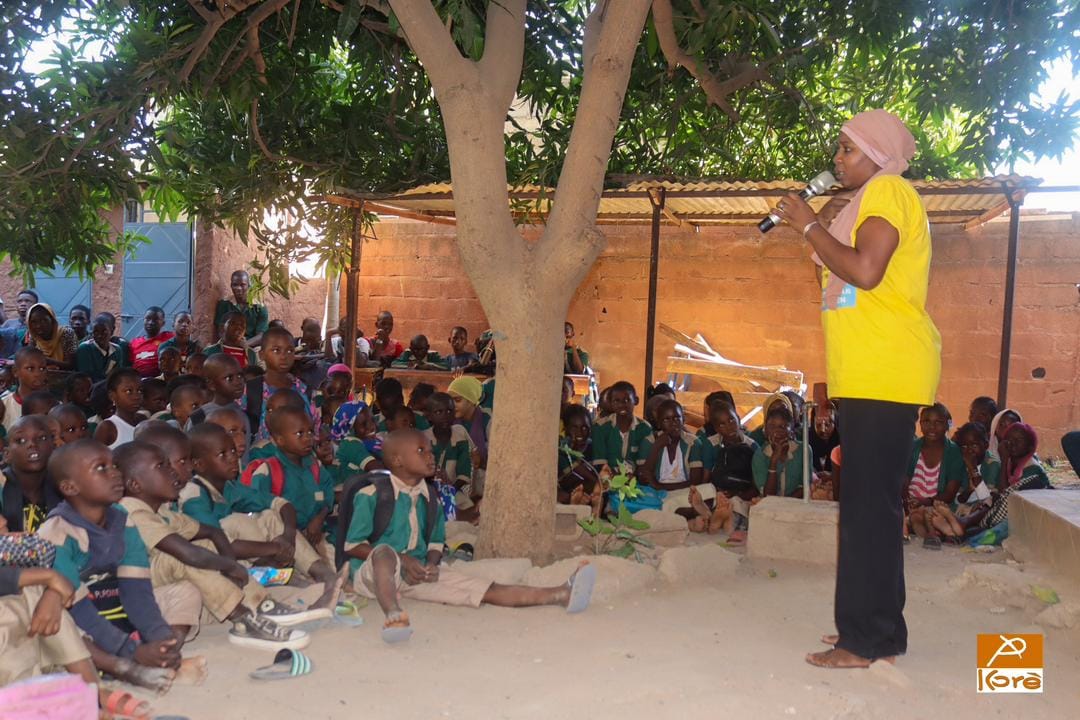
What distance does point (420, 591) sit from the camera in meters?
4.01

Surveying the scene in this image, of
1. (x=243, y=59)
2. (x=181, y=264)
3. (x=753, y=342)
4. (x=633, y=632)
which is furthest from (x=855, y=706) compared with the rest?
(x=181, y=264)

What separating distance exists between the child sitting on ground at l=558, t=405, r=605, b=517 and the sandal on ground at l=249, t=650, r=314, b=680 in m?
3.01

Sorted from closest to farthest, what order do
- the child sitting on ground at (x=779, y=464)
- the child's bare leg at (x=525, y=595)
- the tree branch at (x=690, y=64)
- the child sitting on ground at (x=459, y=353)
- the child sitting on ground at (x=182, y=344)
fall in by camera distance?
the child's bare leg at (x=525, y=595) → the tree branch at (x=690, y=64) → the child sitting on ground at (x=779, y=464) → the child sitting on ground at (x=182, y=344) → the child sitting on ground at (x=459, y=353)

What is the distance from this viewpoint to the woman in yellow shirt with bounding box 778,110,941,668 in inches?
119

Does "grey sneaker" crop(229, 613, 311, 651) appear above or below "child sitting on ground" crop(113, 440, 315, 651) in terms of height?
below

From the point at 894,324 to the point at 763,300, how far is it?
26.5 feet

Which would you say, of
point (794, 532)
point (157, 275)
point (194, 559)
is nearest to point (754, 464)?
point (794, 532)

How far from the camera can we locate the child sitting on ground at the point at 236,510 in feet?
12.7

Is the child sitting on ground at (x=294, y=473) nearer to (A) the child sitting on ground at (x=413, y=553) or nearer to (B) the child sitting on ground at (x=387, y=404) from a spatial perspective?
(A) the child sitting on ground at (x=413, y=553)

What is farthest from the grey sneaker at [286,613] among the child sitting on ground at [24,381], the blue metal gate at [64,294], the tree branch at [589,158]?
the blue metal gate at [64,294]

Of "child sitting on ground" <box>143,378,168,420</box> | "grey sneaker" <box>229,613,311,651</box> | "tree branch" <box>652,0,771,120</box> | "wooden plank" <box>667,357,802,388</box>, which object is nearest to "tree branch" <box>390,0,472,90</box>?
"tree branch" <box>652,0,771,120</box>

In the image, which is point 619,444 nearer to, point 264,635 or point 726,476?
point 726,476

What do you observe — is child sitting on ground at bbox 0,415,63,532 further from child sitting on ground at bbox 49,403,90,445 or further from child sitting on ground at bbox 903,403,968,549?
child sitting on ground at bbox 903,403,968,549

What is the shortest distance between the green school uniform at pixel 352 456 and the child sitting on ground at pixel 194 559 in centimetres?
171
